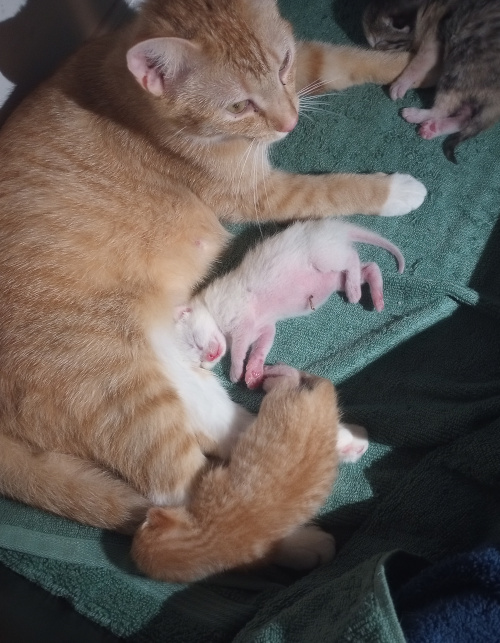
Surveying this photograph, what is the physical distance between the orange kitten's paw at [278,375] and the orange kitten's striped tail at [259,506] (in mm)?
161

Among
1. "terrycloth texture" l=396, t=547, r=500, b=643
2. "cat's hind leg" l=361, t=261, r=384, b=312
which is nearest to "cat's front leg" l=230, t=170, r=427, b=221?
"cat's hind leg" l=361, t=261, r=384, b=312

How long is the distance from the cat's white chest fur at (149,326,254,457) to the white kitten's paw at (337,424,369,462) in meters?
0.23

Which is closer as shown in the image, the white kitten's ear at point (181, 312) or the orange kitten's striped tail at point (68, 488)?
the orange kitten's striped tail at point (68, 488)

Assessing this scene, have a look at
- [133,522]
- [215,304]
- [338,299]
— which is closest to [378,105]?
[338,299]

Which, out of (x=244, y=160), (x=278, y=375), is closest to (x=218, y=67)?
(x=244, y=160)

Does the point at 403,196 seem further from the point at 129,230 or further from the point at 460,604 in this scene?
the point at 460,604

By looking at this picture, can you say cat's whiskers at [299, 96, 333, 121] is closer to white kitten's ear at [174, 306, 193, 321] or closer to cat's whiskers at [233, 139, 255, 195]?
cat's whiskers at [233, 139, 255, 195]

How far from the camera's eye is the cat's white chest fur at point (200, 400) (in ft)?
4.35

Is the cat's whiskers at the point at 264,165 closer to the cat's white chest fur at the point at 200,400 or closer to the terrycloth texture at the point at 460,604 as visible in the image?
the cat's white chest fur at the point at 200,400

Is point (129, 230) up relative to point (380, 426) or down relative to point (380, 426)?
up

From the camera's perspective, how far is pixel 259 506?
44.3 inches

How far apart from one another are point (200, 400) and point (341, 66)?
1056 mm

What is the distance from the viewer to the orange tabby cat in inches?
47.5

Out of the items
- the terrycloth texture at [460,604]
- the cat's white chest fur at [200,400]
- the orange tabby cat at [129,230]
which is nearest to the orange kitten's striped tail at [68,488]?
the orange tabby cat at [129,230]
